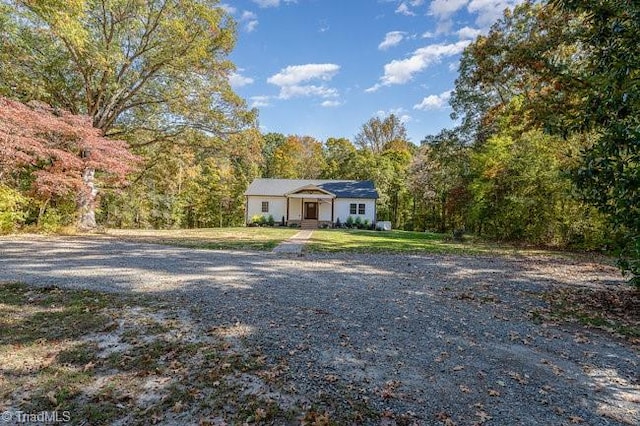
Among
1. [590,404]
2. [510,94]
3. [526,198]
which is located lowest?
[590,404]

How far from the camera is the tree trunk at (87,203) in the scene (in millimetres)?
15328

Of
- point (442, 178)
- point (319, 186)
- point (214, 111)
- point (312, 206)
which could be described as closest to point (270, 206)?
point (312, 206)

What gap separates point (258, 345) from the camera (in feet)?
13.0

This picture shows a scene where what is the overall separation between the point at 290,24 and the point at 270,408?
48.1ft

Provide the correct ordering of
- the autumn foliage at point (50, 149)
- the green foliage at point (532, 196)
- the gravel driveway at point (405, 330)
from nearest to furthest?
the gravel driveway at point (405, 330) < the autumn foliage at point (50, 149) < the green foliage at point (532, 196)

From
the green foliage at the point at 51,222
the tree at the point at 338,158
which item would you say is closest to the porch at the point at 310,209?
the tree at the point at 338,158

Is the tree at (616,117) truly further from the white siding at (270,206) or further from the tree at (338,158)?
the tree at (338,158)

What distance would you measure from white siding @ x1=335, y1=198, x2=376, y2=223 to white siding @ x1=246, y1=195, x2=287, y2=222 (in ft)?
13.5

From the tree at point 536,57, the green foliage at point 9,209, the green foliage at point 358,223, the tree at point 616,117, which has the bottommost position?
the green foliage at point 358,223

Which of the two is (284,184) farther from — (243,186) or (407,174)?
(407,174)

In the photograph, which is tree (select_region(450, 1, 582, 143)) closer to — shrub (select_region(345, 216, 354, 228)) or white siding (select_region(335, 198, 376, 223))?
white siding (select_region(335, 198, 376, 223))

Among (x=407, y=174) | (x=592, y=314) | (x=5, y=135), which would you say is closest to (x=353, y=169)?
(x=407, y=174)

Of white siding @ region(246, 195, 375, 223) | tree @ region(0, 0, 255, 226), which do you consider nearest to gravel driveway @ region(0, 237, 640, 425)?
tree @ region(0, 0, 255, 226)

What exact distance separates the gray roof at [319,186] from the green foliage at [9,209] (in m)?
15.4
